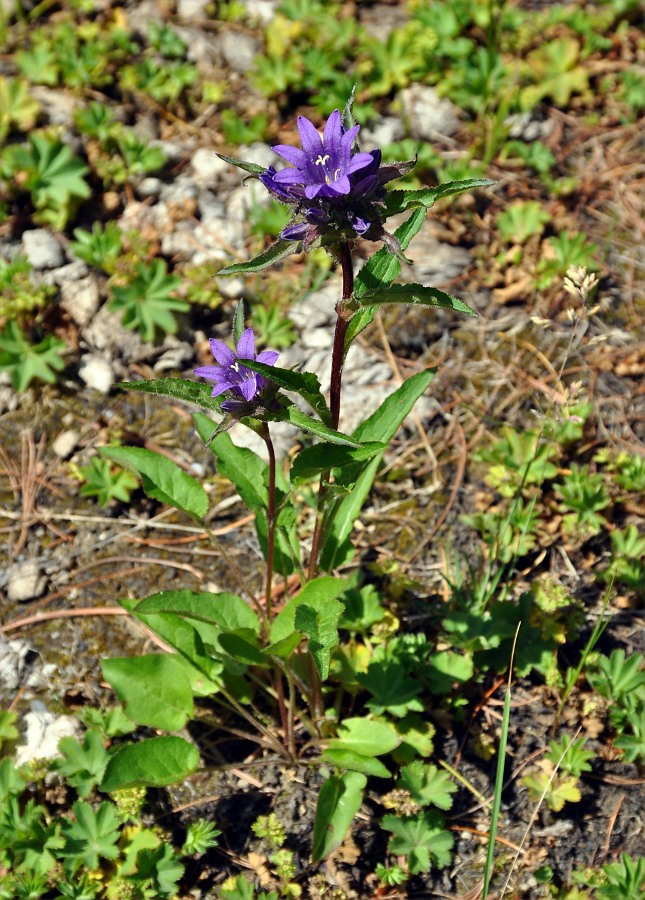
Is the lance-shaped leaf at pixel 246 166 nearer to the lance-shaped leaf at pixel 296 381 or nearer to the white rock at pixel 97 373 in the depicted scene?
the lance-shaped leaf at pixel 296 381

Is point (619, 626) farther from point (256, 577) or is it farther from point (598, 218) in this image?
point (598, 218)

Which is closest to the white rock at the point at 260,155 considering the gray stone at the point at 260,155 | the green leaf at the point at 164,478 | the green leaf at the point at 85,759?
the gray stone at the point at 260,155

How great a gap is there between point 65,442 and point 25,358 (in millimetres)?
532

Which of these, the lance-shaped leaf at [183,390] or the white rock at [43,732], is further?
the white rock at [43,732]

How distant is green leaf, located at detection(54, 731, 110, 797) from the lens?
300 cm

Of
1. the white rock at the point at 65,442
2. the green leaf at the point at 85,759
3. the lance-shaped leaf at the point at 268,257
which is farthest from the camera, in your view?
the white rock at the point at 65,442

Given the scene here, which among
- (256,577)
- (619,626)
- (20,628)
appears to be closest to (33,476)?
(20,628)

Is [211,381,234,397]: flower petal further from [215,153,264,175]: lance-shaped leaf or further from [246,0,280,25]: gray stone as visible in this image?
[246,0,280,25]: gray stone

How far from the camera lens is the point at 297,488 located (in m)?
2.42

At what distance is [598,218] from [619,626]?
8.92ft

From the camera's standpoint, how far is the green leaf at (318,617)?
7.57 feet

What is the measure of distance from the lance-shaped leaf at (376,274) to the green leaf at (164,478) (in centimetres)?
94

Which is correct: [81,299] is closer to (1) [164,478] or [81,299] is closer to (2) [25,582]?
(2) [25,582]

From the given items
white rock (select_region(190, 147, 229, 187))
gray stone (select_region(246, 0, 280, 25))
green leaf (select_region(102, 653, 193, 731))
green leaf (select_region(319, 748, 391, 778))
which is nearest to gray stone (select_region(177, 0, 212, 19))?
gray stone (select_region(246, 0, 280, 25))
